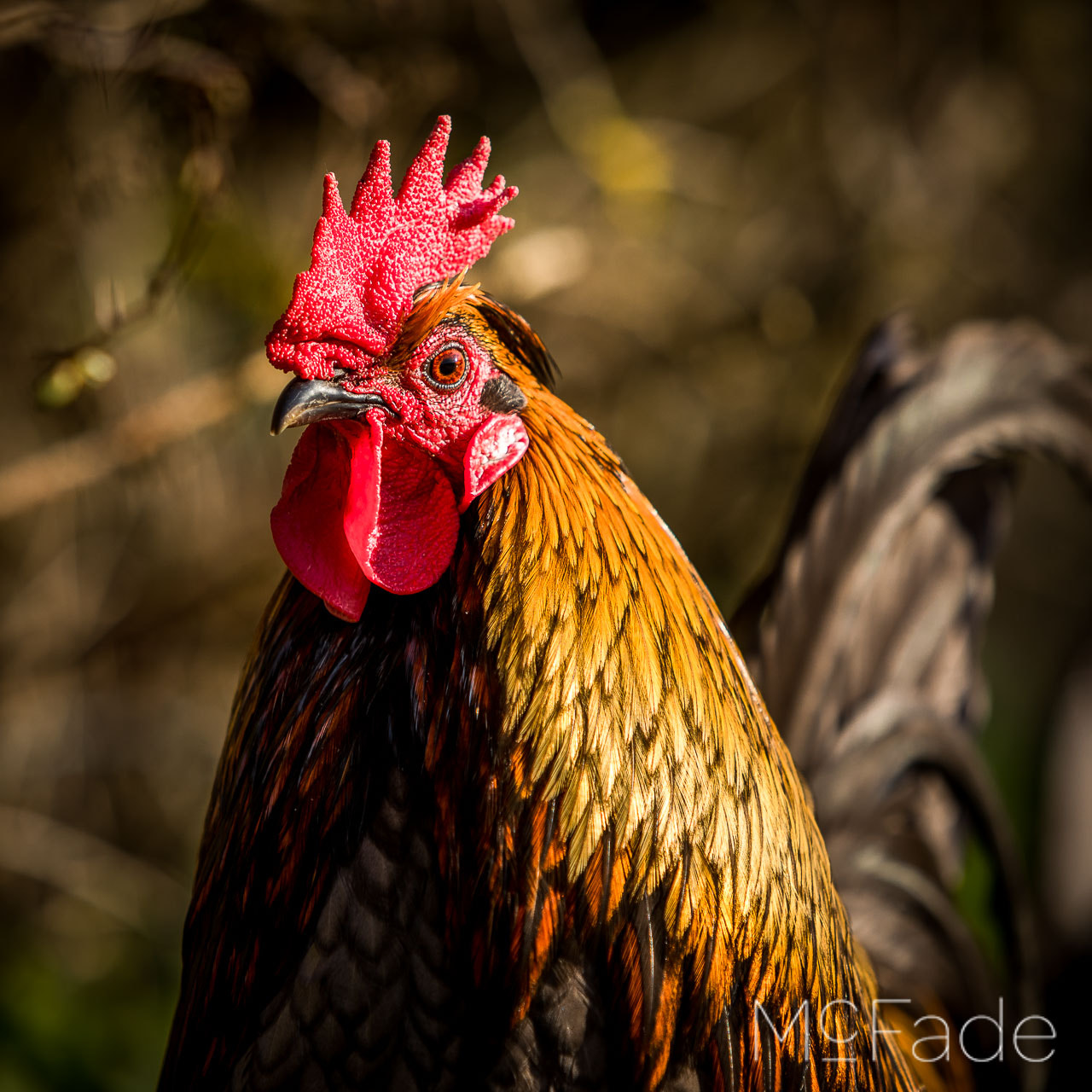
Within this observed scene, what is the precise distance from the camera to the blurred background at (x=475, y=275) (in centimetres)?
309

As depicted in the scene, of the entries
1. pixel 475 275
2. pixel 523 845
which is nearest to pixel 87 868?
pixel 475 275

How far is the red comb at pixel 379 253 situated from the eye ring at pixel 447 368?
7 centimetres

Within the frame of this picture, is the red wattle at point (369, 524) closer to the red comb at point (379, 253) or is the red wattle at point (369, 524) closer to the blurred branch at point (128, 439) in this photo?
the red comb at point (379, 253)

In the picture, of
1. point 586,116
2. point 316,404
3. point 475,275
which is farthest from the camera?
point 586,116

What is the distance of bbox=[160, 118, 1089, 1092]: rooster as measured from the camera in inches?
53.4

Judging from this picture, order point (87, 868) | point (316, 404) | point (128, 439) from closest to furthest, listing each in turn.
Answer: point (316, 404) → point (128, 439) → point (87, 868)

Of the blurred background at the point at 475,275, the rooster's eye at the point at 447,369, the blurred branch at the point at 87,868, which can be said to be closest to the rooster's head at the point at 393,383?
the rooster's eye at the point at 447,369

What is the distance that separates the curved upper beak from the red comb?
0.02m

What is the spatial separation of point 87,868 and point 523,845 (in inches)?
116

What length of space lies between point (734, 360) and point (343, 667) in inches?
179

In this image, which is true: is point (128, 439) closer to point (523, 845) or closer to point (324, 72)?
point (324, 72)

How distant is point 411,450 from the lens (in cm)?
144

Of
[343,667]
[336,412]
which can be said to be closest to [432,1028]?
[343,667]

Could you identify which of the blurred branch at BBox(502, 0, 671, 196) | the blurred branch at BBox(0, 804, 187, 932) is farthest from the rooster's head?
the blurred branch at BBox(502, 0, 671, 196)
